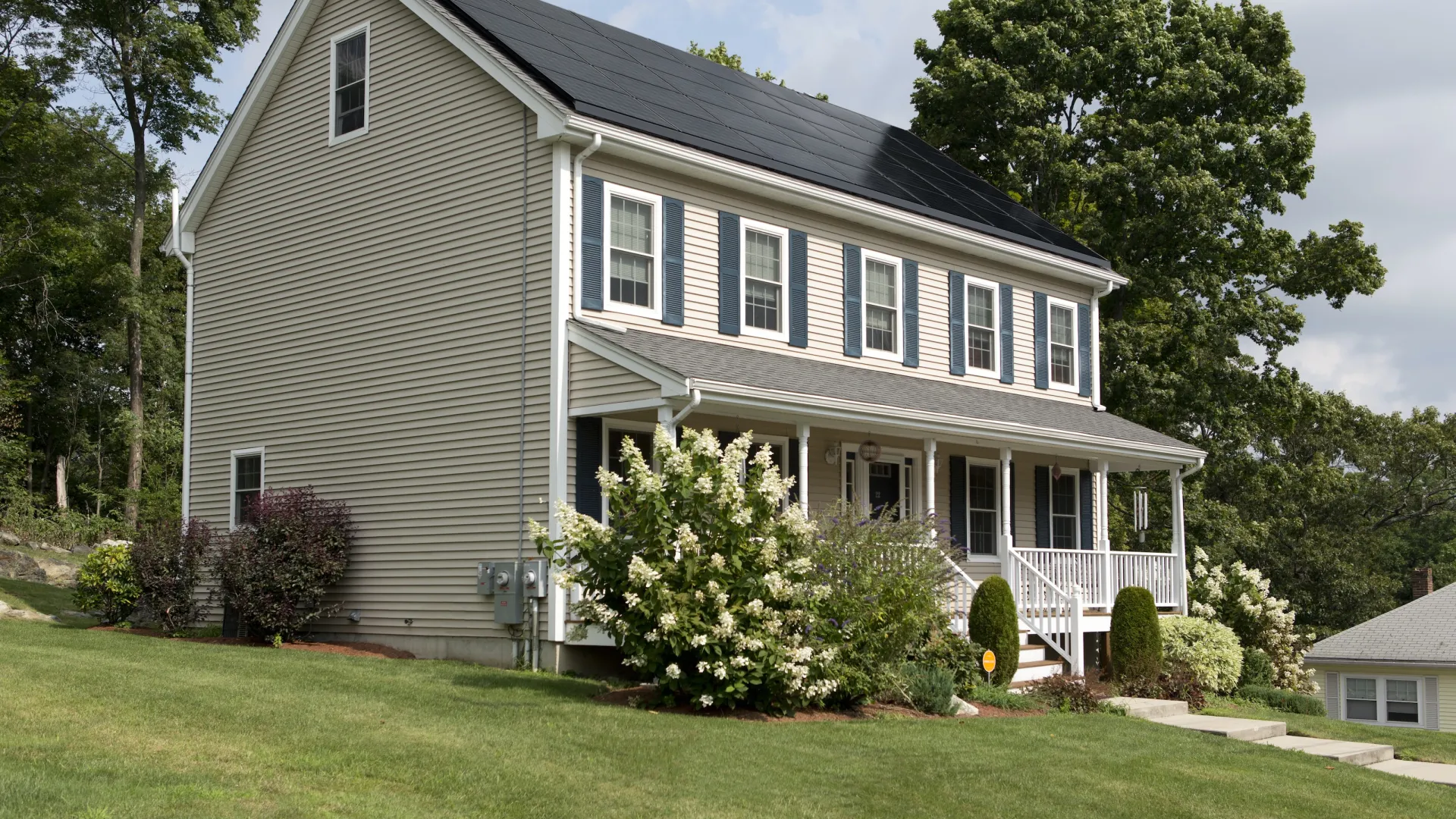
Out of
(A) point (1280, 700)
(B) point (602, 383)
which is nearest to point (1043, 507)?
(A) point (1280, 700)

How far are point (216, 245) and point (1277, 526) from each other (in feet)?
108

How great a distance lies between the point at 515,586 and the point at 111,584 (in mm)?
6901

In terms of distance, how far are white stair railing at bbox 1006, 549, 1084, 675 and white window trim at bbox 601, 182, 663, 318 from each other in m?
5.45

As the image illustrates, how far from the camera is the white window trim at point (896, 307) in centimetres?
1866

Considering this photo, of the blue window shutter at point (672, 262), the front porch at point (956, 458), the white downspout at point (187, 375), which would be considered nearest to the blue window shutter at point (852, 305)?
the front porch at point (956, 458)

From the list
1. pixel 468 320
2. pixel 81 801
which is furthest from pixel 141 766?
pixel 468 320

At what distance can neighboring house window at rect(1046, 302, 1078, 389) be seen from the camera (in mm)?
22375

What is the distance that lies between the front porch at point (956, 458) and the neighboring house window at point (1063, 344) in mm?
485

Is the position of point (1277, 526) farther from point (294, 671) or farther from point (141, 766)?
point (141, 766)

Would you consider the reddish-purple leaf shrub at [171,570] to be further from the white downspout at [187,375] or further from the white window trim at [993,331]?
the white window trim at [993,331]

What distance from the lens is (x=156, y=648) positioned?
15.0 m

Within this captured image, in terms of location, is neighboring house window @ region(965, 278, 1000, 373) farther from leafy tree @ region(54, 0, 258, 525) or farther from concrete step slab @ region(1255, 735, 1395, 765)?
leafy tree @ region(54, 0, 258, 525)

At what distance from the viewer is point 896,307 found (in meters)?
19.3

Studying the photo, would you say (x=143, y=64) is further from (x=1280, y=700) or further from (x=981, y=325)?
(x=1280, y=700)
